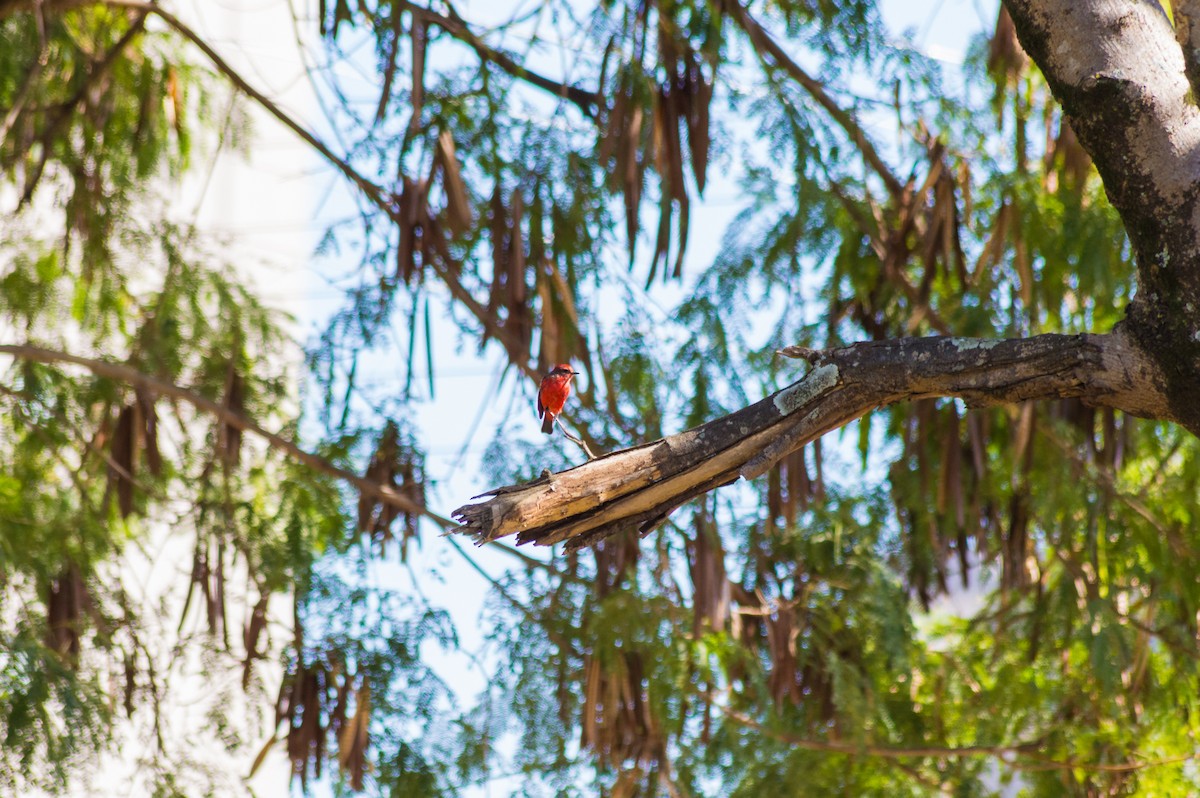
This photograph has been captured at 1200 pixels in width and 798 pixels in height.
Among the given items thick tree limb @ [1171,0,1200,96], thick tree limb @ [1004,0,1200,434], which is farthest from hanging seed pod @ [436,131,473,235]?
thick tree limb @ [1171,0,1200,96]

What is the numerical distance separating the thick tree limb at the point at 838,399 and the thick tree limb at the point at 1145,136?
0.20ft

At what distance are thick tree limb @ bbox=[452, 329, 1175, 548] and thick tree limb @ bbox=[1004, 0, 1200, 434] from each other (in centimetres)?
6

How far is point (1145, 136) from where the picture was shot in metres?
2.23

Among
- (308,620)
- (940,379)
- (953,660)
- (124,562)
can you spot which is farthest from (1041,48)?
(124,562)

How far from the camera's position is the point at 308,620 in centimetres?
539

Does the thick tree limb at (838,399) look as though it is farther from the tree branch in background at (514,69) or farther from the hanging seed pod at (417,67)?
the tree branch in background at (514,69)

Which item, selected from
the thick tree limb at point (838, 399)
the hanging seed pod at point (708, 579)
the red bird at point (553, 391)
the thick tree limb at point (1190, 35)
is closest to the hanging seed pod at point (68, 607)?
the hanging seed pod at point (708, 579)

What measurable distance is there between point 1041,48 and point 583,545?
113 cm

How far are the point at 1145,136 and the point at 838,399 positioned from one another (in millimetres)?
628

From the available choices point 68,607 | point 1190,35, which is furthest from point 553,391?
point 68,607

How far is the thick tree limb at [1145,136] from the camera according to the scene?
215 cm

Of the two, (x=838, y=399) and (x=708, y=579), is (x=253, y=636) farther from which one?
(x=838, y=399)

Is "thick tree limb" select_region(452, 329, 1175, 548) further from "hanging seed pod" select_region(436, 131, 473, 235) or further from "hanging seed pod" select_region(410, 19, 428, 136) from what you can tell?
"hanging seed pod" select_region(436, 131, 473, 235)

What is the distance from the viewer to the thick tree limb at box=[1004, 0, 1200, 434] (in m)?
2.15
